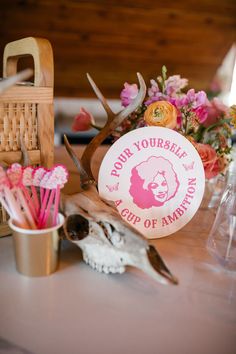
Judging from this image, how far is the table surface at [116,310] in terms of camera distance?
511 mm

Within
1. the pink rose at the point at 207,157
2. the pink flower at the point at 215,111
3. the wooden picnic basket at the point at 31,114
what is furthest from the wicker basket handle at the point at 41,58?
the pink flower at the point at 215,111

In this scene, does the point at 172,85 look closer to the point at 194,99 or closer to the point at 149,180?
the point at 194,99

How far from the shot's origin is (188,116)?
0.93 meters

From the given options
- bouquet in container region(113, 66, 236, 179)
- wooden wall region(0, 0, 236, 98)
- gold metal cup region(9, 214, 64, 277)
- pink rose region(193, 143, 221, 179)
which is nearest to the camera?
gold metal cup region(9, 214, 64, 277)

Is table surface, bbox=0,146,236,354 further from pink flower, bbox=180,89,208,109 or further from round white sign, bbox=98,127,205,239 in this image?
pink flower, bbox=180,89,208,109

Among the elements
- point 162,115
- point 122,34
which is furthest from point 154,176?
point 122,34

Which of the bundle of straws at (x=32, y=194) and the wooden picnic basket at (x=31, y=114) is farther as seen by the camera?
the wooden picnic basket at (x=31, y=114)

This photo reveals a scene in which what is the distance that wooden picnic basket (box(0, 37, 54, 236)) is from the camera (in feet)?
2.42

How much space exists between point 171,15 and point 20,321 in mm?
2822

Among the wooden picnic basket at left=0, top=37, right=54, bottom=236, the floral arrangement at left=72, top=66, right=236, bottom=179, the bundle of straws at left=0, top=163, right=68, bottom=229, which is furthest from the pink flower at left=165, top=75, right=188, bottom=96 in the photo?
the bundle of straws at left=0, top=163, right=68, bottom=229

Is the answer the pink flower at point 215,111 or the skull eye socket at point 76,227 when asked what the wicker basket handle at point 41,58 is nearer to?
the skull eye socket at point 76,227

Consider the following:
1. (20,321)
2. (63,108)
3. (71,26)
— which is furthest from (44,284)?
(63,108)

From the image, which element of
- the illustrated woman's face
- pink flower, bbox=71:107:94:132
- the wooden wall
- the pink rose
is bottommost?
the illustrated woman's face

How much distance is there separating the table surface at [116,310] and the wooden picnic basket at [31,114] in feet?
0.77
